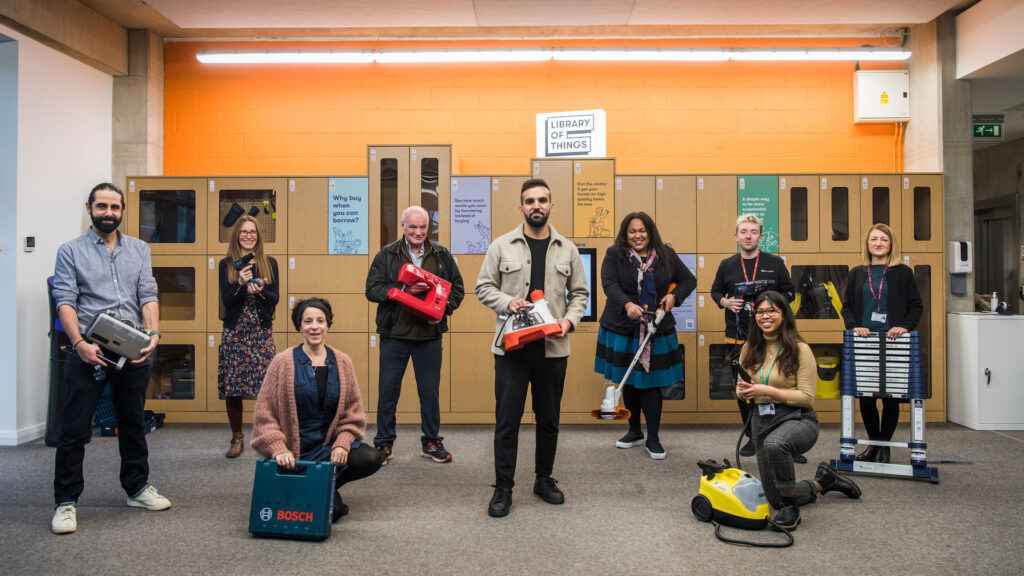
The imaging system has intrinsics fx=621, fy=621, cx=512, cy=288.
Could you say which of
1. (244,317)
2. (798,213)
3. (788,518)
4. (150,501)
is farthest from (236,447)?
(798,213)

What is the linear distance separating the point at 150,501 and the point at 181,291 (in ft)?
7.73

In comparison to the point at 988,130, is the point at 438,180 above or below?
below

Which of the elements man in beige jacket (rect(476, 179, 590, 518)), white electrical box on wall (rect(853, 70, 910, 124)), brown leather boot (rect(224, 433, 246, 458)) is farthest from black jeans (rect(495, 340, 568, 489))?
white electrical box on wall (rect(853, 70, 910, 124))

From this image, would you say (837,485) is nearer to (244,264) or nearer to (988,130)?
(244,264)

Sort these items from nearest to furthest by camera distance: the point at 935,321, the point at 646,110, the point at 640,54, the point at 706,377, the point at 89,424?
the point at 89,424
the point at 706,377
the point at 935,321
the point at 640,54
the point at 646,110

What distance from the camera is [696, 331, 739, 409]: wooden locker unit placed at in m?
4.64

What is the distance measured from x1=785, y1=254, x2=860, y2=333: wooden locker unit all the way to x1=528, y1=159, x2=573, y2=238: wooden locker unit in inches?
66.4

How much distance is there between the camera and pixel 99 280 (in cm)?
274

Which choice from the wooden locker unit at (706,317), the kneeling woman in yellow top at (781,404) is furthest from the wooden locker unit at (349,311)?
the kneeling woman in yellow top at (781,404)

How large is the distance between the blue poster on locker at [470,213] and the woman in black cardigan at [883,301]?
8.21 ft

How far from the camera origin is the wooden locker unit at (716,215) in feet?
15.4

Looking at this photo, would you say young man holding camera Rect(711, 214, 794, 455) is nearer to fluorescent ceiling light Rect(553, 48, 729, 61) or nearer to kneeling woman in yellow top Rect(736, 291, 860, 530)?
kneeling woman in yellow top Rect(736, 291, 860, 530)

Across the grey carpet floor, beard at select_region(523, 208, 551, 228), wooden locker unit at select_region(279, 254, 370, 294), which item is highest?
beard at select_region(523, 208, 551, 228)

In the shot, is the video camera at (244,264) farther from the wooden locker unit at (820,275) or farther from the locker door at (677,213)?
the wooden locker unit at (820,275)
